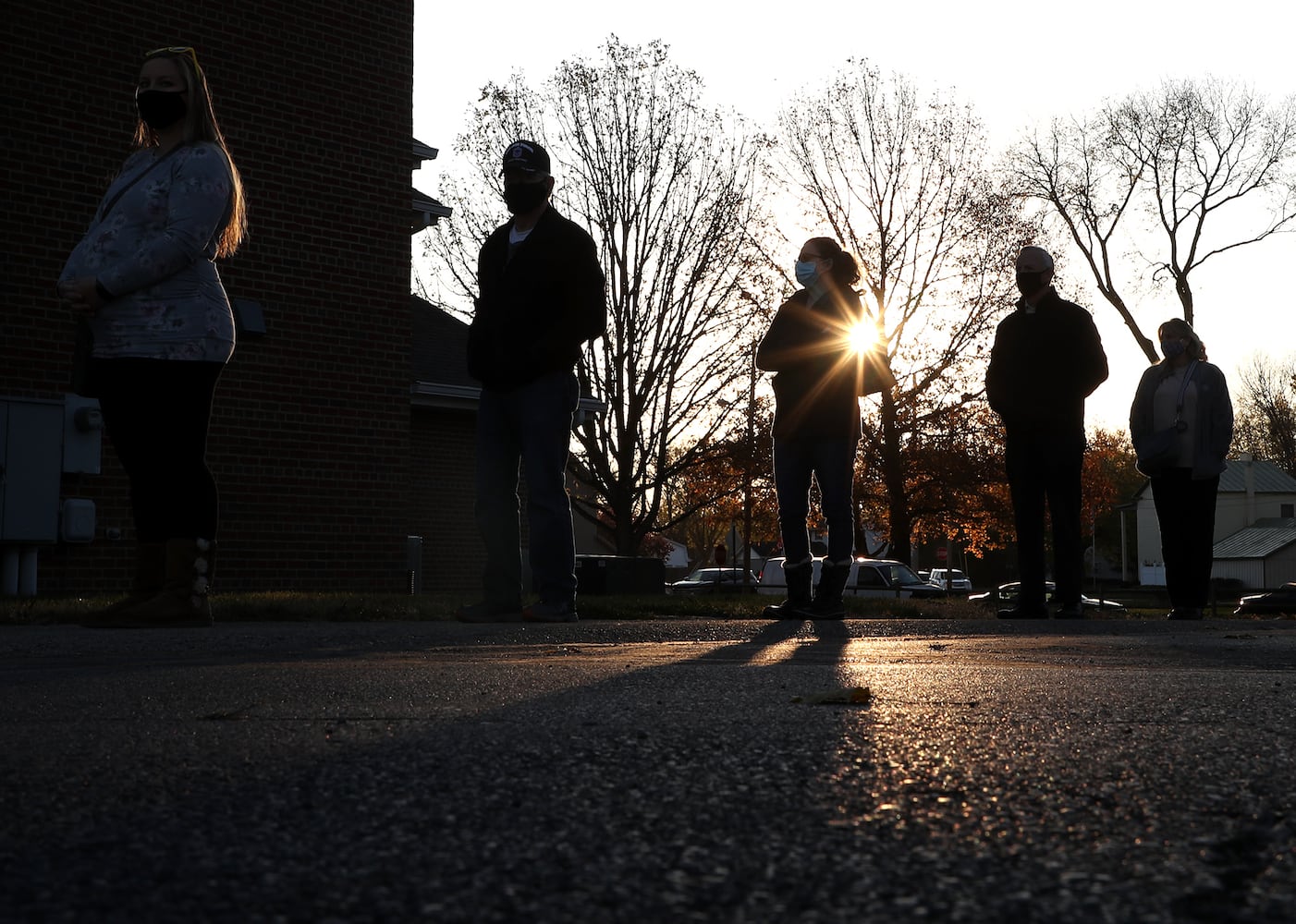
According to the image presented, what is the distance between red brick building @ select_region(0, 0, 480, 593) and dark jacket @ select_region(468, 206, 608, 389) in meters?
6.67

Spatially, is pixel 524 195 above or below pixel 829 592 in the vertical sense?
above

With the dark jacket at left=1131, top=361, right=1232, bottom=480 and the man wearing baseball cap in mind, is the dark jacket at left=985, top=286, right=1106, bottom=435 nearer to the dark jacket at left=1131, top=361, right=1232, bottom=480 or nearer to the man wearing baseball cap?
the dark jacket at left=1131, top=361, right=1232, bottom=480

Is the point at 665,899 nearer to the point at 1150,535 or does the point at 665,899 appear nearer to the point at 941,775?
the point at 941,775

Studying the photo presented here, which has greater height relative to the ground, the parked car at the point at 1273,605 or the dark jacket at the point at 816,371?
the dark jacket at the point at 816,371

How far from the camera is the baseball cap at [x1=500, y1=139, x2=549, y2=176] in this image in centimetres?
570

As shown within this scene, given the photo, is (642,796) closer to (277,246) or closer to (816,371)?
(816,371)

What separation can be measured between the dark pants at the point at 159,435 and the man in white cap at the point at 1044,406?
14.5 feet

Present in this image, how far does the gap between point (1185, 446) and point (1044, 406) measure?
1.17 metres

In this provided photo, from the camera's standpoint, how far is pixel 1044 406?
7.62m

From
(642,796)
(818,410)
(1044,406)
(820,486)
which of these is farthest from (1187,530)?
(642,796)

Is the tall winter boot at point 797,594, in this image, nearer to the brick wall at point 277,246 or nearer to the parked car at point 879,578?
the brick wall at point 277,246

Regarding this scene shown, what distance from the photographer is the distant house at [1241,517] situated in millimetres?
82481

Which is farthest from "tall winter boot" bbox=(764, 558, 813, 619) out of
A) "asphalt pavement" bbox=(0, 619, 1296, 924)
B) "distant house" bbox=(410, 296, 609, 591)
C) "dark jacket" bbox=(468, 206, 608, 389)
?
"distant house" bbox=(410, 296, 609, 591)

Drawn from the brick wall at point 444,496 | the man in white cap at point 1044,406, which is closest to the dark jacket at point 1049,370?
the man in white cap at point 1044,406
